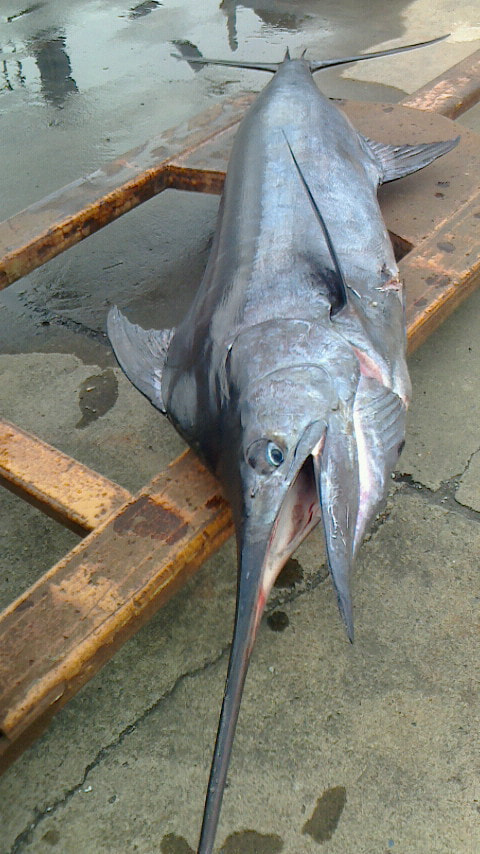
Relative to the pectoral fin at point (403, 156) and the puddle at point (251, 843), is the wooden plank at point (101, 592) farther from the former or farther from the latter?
the pectoral fin at point (403, 156)

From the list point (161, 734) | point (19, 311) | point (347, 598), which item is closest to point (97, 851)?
point (161, 734)

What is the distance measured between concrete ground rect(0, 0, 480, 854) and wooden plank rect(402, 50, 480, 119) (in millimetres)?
1100

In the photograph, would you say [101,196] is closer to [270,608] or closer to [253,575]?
[270,608]

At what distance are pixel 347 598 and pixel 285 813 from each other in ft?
1.51

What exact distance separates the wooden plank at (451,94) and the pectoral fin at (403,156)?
17.9 inches

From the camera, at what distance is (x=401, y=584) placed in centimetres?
176

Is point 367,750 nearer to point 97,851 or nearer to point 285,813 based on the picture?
point 285,813

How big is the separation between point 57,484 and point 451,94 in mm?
2389

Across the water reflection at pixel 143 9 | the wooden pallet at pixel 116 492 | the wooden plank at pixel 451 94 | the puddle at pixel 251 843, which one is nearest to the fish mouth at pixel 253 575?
the wooden pallet at pixel 116 492

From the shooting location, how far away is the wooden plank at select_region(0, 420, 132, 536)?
5.35ft

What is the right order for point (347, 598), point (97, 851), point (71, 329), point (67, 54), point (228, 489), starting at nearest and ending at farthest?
1. point (347, 598)
2. point (97, 851)
3. point (228, 489)
4. point (71, 329)
5. point (67, 54)

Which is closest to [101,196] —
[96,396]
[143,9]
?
[96,396]

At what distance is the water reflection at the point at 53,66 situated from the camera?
15.3 ft

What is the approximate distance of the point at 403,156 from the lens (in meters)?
2.57
